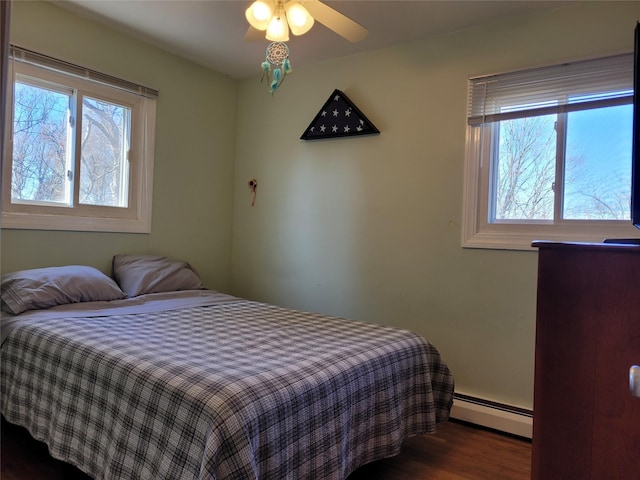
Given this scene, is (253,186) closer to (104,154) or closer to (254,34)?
(104,154)

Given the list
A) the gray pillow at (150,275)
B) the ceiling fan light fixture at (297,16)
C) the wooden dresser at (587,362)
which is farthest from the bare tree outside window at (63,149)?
the wooden dresser at (587,362)

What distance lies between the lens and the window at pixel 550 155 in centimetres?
219

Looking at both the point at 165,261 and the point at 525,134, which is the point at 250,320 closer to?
the point at 165,261

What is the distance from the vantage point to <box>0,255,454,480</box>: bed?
1.27m

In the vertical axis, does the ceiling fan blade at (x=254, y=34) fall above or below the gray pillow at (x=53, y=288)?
above

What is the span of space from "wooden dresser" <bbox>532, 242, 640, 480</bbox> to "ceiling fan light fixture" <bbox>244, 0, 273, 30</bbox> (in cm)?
148

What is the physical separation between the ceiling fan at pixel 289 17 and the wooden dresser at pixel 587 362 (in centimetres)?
142

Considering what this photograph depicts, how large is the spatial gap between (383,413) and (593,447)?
1005mm

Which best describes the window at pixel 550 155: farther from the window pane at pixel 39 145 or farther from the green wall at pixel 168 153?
the window pane at pixel 39 145

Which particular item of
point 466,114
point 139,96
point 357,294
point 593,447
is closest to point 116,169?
point 139,96

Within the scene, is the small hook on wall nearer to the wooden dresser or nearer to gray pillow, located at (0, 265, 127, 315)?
gray pillow, located at (0, 265, 127, 315)

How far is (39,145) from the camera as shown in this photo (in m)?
2.54

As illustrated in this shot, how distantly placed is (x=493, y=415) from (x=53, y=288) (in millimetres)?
2532

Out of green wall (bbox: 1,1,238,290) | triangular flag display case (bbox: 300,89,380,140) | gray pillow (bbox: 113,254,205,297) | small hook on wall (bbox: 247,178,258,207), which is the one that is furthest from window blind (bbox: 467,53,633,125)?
gray pillow (bbox: 113,254,205,297)
